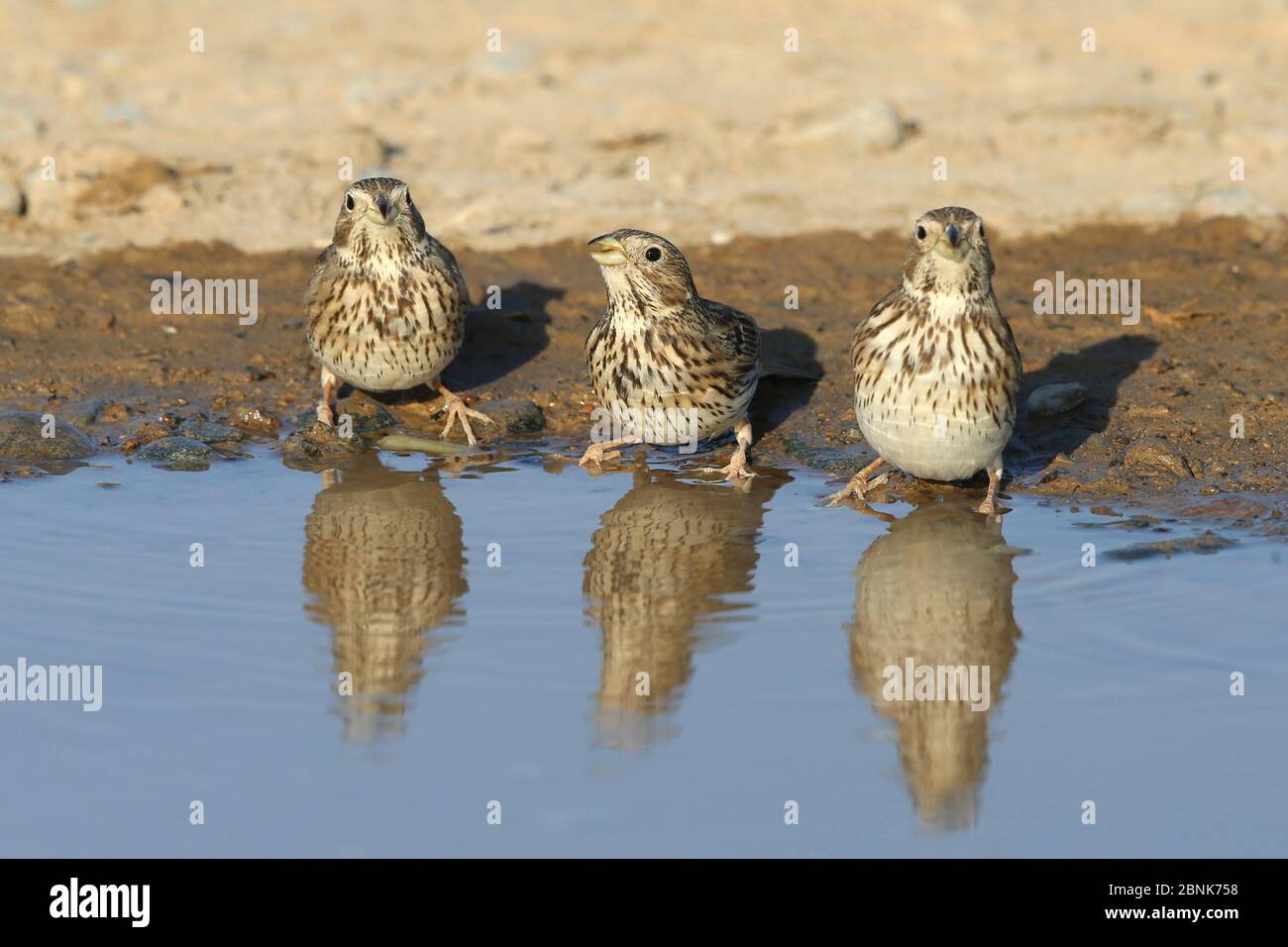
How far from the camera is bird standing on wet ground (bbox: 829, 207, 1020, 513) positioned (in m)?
8.03

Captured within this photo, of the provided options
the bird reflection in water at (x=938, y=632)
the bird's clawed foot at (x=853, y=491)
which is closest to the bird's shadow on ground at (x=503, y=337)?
the bird's clawed foot at (x=853, y=491)

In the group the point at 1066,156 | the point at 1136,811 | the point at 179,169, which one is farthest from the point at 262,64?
the point at 1136,811

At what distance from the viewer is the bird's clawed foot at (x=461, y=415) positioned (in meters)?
9.86

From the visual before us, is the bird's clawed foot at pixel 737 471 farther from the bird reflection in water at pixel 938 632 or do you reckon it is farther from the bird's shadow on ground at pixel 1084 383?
the bird's shadow on ground at pixel 1084 383

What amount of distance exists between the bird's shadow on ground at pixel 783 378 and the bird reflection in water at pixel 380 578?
6.45ft

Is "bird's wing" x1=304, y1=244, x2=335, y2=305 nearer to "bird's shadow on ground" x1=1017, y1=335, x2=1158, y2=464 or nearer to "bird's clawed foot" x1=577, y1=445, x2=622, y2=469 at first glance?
"bird's clawed foot" x1=577, y1=445, x2=622, y2=469

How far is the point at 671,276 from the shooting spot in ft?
29.3

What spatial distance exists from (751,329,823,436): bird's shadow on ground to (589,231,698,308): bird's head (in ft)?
3.87

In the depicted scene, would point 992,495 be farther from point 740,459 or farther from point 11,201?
point 11,201

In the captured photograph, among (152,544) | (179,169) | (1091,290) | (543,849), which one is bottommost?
(543,849)

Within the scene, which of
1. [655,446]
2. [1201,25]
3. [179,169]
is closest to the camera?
[655,446]

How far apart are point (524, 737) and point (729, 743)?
670 millimetres

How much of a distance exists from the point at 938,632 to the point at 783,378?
11.9 ft

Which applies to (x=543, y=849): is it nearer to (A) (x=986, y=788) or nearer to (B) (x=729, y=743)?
(B) (x=729, y=743)
